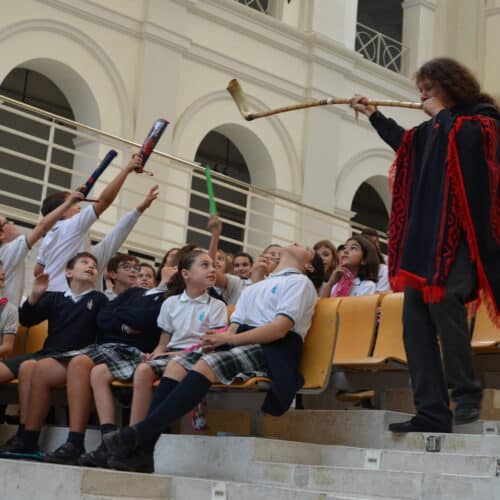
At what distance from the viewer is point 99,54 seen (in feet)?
38.5

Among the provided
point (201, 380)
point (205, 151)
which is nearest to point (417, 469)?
point (201, 380)

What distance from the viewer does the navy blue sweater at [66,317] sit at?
552cm

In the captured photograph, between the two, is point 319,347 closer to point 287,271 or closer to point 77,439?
point 287,271

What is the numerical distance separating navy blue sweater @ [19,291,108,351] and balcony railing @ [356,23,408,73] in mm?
10020

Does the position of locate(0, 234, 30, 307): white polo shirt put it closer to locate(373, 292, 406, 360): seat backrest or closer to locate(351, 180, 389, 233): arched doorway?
locate(373, 292, 406, 360): seat backrest

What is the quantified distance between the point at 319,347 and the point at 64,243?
2007mm

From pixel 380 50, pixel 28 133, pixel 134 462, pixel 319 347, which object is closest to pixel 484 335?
pixel 319 347

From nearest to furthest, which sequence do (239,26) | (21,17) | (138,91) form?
(21,17), (138,91), (239,26)

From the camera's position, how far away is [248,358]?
4719 millimetres

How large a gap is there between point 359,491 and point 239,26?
972cm

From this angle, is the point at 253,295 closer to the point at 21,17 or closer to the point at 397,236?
the point at 397,236

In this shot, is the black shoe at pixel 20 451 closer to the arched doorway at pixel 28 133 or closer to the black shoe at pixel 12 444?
the black shoe at pixel 12 444

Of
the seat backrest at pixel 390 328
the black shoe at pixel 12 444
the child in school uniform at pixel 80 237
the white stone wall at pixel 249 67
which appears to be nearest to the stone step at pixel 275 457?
the black shoe at pixel 12 444

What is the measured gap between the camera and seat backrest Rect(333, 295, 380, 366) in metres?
5.52
